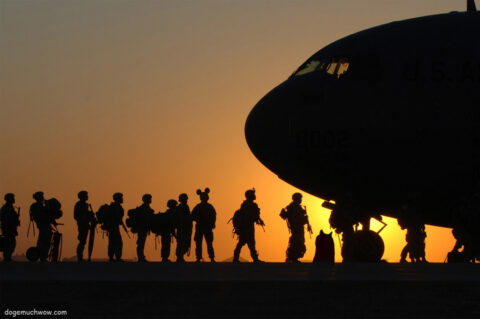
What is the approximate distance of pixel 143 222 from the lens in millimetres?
24781

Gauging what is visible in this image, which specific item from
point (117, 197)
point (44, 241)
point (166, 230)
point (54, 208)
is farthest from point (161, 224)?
point (44, 241)

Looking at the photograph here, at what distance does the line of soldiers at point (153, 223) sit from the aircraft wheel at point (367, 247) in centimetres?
313

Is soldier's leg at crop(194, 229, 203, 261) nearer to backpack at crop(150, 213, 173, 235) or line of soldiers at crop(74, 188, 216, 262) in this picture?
line of soldiers at crop(74, 188, 216, 262)

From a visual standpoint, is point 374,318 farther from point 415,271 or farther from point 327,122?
point 327,122

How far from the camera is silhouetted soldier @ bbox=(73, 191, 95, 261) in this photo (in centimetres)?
2452

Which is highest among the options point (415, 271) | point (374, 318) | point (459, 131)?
point (459, 131)

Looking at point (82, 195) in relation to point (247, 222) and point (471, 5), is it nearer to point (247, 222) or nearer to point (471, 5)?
point (247, 222)

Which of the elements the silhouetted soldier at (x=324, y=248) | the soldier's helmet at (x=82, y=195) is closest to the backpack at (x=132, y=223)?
the soldier's helmet at (x=82, y=195)

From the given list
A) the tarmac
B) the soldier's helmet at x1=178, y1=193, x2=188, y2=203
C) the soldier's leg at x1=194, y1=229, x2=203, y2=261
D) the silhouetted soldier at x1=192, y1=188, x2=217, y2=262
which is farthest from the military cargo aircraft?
the tarmac

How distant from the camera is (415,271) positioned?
16109mm

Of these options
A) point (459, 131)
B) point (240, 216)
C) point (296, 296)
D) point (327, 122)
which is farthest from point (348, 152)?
point (296, 296)

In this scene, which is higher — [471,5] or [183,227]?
[471,5]

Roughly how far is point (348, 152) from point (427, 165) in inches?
65.2

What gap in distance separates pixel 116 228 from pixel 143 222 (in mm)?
665
